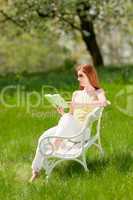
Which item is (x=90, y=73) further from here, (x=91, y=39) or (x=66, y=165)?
(x=91, y=39)

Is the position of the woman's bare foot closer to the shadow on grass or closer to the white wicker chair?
the white wicker chair

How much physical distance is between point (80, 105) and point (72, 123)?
0.45 m

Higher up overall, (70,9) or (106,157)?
(70,9)

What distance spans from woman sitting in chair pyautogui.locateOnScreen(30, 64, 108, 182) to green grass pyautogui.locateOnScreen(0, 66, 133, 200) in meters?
0.51

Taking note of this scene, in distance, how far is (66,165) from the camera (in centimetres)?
1028

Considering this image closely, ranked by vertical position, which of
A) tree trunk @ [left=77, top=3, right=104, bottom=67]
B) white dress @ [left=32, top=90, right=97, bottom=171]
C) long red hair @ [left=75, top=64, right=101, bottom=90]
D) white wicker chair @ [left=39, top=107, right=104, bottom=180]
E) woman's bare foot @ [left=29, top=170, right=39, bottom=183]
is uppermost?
tree trunk @ [left=77, top=3, right=104, bottom=67]

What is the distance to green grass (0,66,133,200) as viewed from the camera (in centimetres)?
864

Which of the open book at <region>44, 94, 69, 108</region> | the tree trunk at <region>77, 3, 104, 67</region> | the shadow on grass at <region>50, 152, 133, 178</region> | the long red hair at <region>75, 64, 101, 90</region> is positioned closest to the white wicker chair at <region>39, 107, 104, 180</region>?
the shadow on grass at <region>50, 152, 133, 178</region>

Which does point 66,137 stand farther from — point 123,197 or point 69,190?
point 123,197

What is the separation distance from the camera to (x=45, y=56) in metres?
73.4

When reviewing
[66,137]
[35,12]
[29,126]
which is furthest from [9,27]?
[66,137]

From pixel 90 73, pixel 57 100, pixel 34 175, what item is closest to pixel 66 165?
pixel 34 175

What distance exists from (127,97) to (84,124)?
8243 millimetres

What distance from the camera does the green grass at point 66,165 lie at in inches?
340
